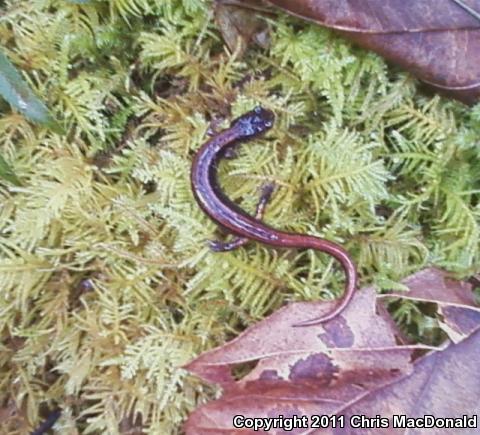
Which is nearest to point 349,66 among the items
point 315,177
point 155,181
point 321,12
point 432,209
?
point 321,12

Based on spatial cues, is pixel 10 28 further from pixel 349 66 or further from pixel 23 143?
pixel 349 66

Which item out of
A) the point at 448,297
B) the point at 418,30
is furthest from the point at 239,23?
the point at 448,297

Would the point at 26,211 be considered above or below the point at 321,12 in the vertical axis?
below

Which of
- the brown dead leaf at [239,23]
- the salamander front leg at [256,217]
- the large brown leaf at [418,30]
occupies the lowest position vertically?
the salamander front leg at [256,217]

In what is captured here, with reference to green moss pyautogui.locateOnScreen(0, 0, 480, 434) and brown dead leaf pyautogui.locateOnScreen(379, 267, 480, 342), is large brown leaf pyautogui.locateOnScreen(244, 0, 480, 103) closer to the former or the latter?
green moss pyautogui.locateOnScreen(0, 0, 480, 434)

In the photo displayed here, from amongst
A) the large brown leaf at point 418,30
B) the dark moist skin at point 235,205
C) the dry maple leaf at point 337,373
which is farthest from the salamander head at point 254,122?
the dry maple leaf at point 337,373

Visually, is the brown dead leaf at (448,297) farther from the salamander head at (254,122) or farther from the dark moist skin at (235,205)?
the salamander head at (254,122)

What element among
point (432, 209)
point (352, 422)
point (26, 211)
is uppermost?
point (26, 211)
